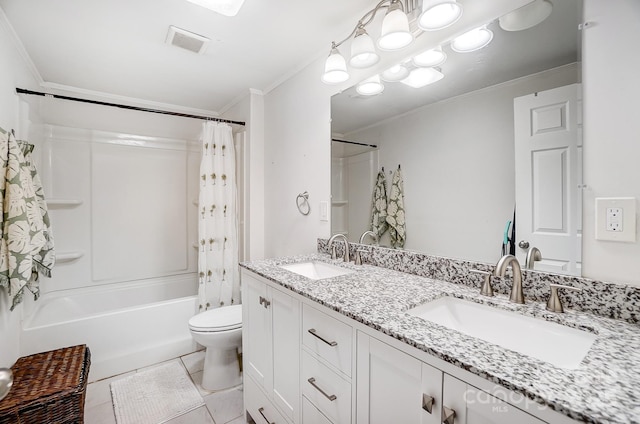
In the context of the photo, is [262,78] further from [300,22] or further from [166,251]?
[166,251]

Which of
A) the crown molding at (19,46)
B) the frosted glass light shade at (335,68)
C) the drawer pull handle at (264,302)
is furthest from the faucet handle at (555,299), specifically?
the crown molding at (19,46)

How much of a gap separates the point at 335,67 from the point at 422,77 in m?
0.46

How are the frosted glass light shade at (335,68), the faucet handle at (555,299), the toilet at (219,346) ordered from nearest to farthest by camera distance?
the faucet handle at (555,299), the frosted glass light shade at (335,68), the toilet at (219,346)

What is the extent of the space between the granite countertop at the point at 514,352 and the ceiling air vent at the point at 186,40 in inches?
65.2

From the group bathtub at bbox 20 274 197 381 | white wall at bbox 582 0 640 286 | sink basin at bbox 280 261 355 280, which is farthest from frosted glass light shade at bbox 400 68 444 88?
bathtub at bbox 20 274 197 381

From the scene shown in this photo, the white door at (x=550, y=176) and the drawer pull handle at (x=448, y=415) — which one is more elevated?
the white door at (x=550, y=176)

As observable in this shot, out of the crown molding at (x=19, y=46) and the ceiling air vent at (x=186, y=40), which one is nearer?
the crown molding at (x=19, y=46)

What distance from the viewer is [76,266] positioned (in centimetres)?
271

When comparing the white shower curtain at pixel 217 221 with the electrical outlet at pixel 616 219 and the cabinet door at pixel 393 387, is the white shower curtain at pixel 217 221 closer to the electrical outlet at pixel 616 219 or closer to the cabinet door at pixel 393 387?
the cabinet door at pixel 393 387

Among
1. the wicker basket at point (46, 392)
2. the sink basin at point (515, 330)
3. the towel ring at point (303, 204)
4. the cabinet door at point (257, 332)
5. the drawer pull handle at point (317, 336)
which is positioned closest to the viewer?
the sink basin at point (515, 330)

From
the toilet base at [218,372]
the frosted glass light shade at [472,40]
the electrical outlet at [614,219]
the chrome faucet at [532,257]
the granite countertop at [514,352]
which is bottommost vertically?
the toilet base at [218,372]

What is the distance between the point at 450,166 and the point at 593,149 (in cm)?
50

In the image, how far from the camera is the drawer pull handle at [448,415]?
25.1 inches

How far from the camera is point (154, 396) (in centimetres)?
187
